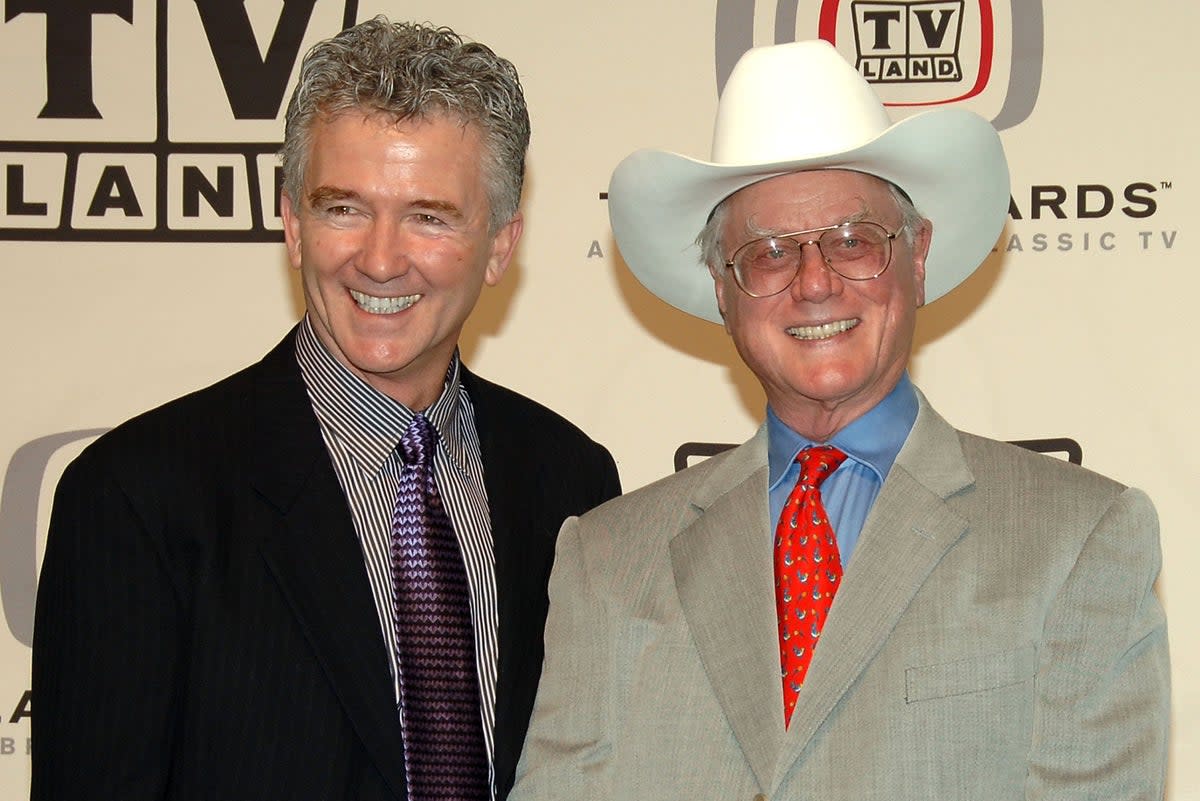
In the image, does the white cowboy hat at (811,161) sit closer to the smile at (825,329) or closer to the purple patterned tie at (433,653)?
the smile at (825,329)

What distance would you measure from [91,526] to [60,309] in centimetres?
162

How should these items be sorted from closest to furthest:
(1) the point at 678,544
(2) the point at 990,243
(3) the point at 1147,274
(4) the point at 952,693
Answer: (4) the point at 952,693, (1) the point at 678,544, (2) the point at 990,243, (3) the point at 1147,274

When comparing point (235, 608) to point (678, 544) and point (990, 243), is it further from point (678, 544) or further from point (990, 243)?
point (990, 243)

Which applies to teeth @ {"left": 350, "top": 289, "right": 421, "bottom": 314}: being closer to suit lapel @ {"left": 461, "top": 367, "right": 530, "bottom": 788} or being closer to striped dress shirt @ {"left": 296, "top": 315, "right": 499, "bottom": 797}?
striped dress shirt @ {"left": 296, "top": 315, "right": 499, "bottom": 797}

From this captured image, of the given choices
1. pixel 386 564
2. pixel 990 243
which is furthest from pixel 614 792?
pixel 990 243

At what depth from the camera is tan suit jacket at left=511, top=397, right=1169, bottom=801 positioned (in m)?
1.91

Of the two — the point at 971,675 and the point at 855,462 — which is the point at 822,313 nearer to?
the point at 855,462

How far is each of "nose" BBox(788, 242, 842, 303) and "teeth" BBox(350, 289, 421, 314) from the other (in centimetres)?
59

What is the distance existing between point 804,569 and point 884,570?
13cm

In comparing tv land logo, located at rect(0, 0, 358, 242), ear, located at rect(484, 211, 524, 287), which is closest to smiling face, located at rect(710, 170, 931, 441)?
ear, located at rect(484, 211, 524, 287)

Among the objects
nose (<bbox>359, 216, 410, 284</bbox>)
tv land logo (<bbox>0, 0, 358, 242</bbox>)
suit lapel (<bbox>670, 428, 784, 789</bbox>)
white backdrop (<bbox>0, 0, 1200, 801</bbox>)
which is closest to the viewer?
suit lapel (<bbox>670, 428, 784, 789</bbox>)

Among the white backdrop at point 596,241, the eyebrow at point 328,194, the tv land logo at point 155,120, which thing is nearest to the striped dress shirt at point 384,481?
the eyebrow at point 328,194

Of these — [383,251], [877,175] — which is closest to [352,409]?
[383,251]

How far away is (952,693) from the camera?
196 centimetres
